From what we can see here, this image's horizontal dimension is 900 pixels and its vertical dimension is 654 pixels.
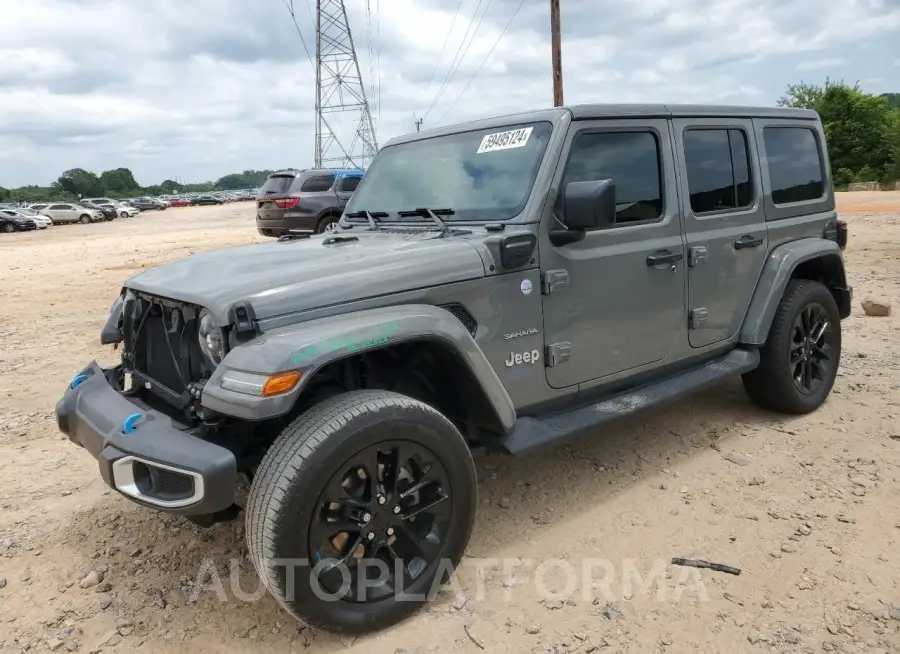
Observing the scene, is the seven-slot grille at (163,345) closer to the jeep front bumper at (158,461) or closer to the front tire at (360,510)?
the jeep front bumper at (158,461)

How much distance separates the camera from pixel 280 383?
7.39ft

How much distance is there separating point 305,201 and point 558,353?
10.7 metres

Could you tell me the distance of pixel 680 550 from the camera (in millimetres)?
3059

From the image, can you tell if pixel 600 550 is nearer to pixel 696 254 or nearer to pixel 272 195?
pixel 696 254

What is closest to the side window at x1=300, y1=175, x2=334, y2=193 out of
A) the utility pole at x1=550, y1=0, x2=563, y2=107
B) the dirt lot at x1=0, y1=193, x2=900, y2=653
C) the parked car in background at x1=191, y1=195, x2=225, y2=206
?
the utility pole at x1=550, y1=0, x2=563, y2=107

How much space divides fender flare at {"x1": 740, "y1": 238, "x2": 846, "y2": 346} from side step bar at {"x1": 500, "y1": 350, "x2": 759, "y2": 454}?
0.13 metres

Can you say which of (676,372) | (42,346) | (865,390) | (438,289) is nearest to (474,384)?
(438,289)

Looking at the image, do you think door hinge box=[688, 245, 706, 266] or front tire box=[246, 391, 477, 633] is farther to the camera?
door hinge box=[688, 245, 706, 266]

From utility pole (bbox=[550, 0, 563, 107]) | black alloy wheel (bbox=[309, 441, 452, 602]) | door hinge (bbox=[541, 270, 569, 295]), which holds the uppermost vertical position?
utility pole (bbox=[550, 0, 563, 107])

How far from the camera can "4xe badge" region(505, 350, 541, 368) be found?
9.87 ft

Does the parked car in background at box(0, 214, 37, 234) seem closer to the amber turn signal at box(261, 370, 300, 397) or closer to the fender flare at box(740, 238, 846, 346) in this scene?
the fender flare at box(740, 238, 846, 346)

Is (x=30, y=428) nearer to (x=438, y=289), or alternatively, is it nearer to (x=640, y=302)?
(x=438, y=289)

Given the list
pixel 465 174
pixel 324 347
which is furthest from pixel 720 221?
pixel 324 347

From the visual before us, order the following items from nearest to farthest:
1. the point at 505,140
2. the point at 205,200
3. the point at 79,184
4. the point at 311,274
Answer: the point at 311,274 < the point at 505,140 < the point at 205,200 < the point at 79,184
